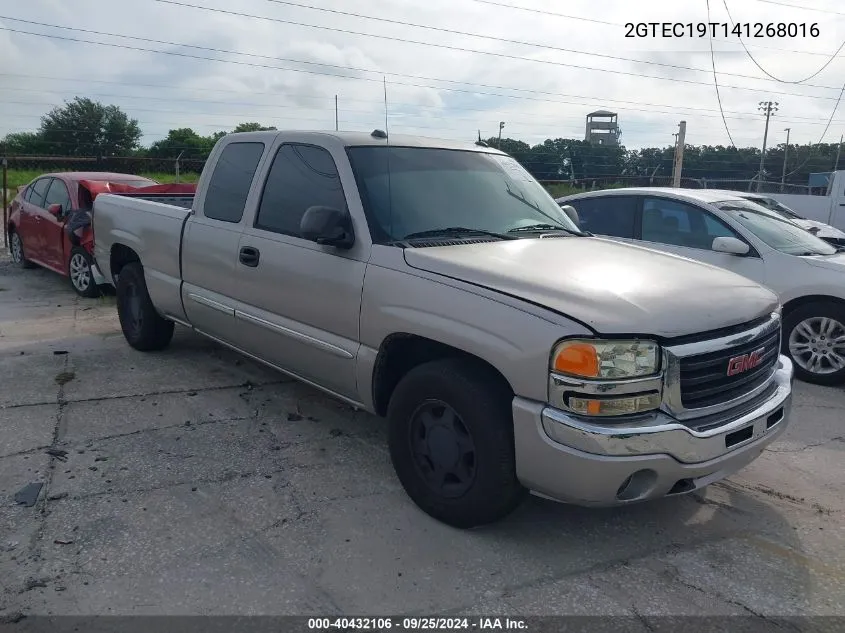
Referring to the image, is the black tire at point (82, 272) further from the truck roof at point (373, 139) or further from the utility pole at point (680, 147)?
the utility pole at point (680, 147)

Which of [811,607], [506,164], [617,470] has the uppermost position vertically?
[506,164]

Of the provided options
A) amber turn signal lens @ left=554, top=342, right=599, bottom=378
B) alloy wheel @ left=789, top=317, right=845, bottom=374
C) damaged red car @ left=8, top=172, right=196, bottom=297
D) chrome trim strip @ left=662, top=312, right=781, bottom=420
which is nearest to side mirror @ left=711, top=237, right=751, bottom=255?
alloy wheel @ left=789, top=317, right=845, bottom=374

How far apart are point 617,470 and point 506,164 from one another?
254 cm

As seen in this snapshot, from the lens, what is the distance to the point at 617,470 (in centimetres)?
285

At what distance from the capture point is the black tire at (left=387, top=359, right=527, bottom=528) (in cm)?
309

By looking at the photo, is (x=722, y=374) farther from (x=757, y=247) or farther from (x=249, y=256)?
(x=757, y=247)

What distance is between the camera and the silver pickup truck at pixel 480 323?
9.49ft

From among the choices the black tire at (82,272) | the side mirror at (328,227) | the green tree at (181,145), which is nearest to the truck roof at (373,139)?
the side mirror at (328,227)

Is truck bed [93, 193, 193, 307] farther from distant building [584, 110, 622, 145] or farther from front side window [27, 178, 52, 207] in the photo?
distant building [584, 110, 622, 145]

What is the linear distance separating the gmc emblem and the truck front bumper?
0.23 meters

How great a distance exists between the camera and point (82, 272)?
884 cm

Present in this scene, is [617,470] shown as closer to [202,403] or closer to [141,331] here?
[202,403]

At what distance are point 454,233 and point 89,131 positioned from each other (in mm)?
44994

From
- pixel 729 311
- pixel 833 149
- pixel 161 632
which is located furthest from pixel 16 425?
pixel 833 149
